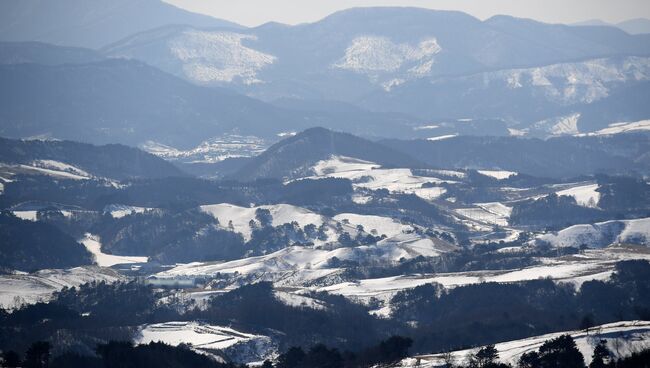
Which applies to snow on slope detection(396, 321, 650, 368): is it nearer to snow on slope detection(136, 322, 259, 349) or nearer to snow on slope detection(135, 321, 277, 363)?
snow on slope detection(135, 321, 277, 363)

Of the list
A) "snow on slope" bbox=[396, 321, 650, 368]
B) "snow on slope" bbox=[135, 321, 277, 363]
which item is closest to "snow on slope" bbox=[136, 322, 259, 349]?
"snow on slope" bbox=[135, 321, 277, 363]

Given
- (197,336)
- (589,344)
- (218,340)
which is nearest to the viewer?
(589,344)

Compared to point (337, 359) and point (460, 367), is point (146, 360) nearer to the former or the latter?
point (337, 359)

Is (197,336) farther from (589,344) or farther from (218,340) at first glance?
(589,344)

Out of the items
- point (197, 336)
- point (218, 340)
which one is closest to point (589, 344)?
point (218, 340)

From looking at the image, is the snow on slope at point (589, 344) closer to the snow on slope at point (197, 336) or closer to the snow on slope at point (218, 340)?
the snow on slope at point (218, 340)

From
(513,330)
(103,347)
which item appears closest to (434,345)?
(513,330)
